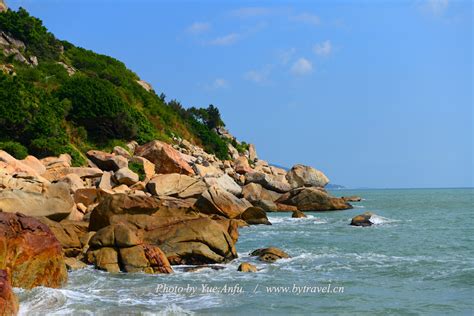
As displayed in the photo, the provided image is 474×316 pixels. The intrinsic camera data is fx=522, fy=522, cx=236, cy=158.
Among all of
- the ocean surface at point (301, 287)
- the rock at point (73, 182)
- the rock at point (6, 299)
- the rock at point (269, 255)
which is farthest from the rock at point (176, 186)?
the rock at point (6, 299)

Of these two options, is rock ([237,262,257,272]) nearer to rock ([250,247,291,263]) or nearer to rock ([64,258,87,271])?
rock ([250,247,291,263])

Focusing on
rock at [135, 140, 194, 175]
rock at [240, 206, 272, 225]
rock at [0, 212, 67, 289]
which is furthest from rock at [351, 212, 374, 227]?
rock at [0, 212, 67, 289]

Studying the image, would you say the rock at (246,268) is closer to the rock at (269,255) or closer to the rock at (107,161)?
the rock at (269,255)

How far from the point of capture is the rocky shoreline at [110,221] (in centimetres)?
1224

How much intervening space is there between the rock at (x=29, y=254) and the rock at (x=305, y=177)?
33.1 m

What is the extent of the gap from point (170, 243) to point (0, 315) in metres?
7.39

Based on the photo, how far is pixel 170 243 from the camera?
1584 centimetres

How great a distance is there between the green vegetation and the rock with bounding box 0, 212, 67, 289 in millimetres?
19516

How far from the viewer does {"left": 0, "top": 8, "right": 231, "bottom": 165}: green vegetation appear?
33.7m

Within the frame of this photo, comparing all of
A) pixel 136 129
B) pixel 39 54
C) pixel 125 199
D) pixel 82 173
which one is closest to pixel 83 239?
pixel 125 199

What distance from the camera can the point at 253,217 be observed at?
93.4ft

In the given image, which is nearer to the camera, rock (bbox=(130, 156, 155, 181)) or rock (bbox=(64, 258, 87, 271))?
rock (bbox=(64, 258, 87, 271))

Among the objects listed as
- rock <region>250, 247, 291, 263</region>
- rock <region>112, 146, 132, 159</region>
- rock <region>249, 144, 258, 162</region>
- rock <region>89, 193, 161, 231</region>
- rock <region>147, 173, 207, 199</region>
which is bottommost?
rock <region>250, 247, 291, 263</region>

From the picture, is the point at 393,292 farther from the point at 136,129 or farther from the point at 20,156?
the point at 136,129
